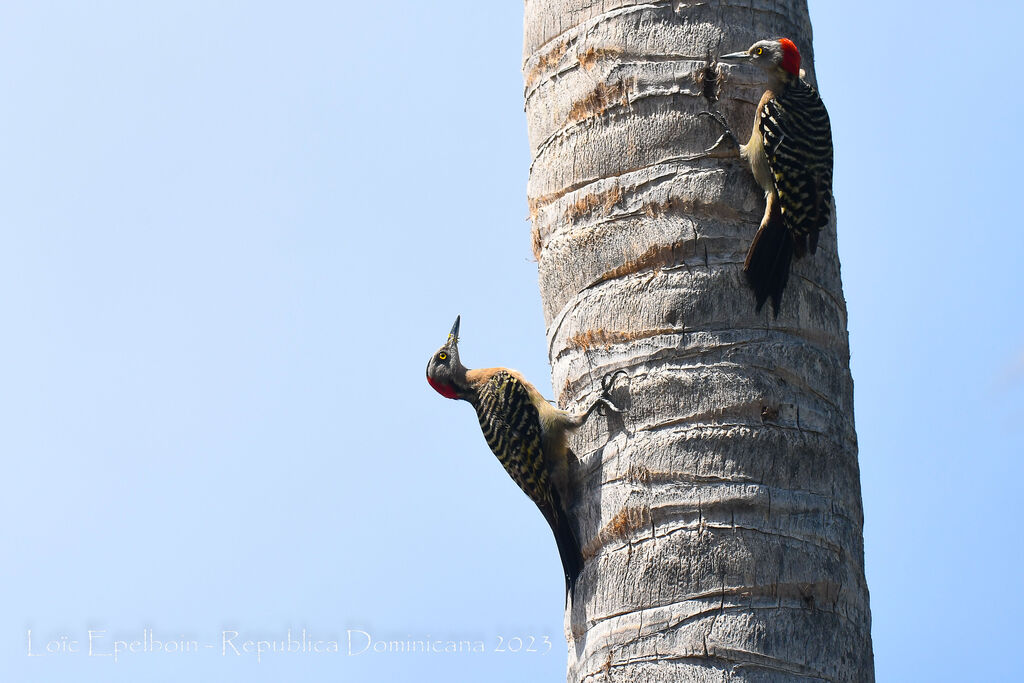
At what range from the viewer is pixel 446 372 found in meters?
6.12

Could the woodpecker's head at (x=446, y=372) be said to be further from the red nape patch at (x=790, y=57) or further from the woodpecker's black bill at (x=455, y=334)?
the red nape patch at (x=790, y=57)

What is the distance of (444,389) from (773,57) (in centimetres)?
290

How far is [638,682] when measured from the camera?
2.95 m

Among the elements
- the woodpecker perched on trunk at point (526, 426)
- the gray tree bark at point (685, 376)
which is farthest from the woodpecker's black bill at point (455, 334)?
the gray tree bark at point (685, 376)

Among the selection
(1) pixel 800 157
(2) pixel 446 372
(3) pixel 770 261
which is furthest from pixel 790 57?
(2) pixel 446 372

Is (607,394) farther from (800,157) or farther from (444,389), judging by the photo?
(444,389)

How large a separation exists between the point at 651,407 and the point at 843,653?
783mm

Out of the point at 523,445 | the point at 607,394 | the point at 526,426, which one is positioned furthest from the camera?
the point at 526,426

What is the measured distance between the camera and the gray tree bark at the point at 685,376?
2975 mm

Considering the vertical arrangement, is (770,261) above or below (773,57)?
below

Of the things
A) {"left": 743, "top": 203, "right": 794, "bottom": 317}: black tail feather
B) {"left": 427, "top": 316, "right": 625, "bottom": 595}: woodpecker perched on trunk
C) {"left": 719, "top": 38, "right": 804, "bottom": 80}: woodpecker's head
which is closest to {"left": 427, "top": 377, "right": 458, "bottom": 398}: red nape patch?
{"left": 427, "top": 316, "right": 625, "bottom": 595}: woodpecker perched on trunk

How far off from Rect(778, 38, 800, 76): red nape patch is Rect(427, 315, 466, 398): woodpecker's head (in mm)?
2725

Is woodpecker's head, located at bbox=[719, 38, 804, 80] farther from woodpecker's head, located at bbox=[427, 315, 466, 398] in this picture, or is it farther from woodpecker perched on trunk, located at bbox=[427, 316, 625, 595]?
woodpecker's head, located at bbox=[427, 315, 466, 398]

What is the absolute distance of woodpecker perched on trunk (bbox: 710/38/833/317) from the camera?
3.32 metres
